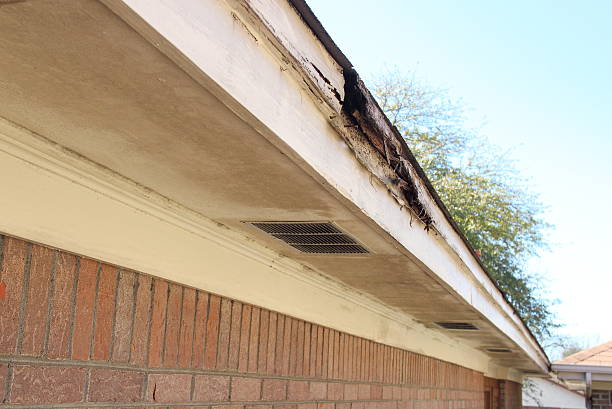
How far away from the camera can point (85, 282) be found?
7.64 ft

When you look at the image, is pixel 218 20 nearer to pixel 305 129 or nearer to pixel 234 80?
pixel 234 80

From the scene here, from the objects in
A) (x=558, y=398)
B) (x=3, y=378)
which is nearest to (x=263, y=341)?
(x=3, y=378)

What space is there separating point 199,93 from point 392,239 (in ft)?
4.92

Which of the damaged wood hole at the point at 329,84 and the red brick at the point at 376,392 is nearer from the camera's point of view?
the damaged wood hole at the point at 329,84

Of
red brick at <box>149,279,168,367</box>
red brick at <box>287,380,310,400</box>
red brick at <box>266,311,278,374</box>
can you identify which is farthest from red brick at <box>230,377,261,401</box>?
red brick at <box>149,279,168,367</box>

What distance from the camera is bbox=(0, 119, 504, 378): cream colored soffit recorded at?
2.04 meters

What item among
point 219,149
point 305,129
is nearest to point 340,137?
point 305,129

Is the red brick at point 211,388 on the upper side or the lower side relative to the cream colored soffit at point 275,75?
lower

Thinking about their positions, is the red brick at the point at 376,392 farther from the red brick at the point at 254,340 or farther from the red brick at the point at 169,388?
the red brick at the point at 169,388

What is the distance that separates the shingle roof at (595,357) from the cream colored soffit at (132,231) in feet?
41.9

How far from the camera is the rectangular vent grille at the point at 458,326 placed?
5943mm

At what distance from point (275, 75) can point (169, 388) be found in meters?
→ 1.50

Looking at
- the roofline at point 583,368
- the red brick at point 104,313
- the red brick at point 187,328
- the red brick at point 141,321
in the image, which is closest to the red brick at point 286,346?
the red brick at point 187,328

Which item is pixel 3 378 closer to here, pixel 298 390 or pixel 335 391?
pixel 298 390
